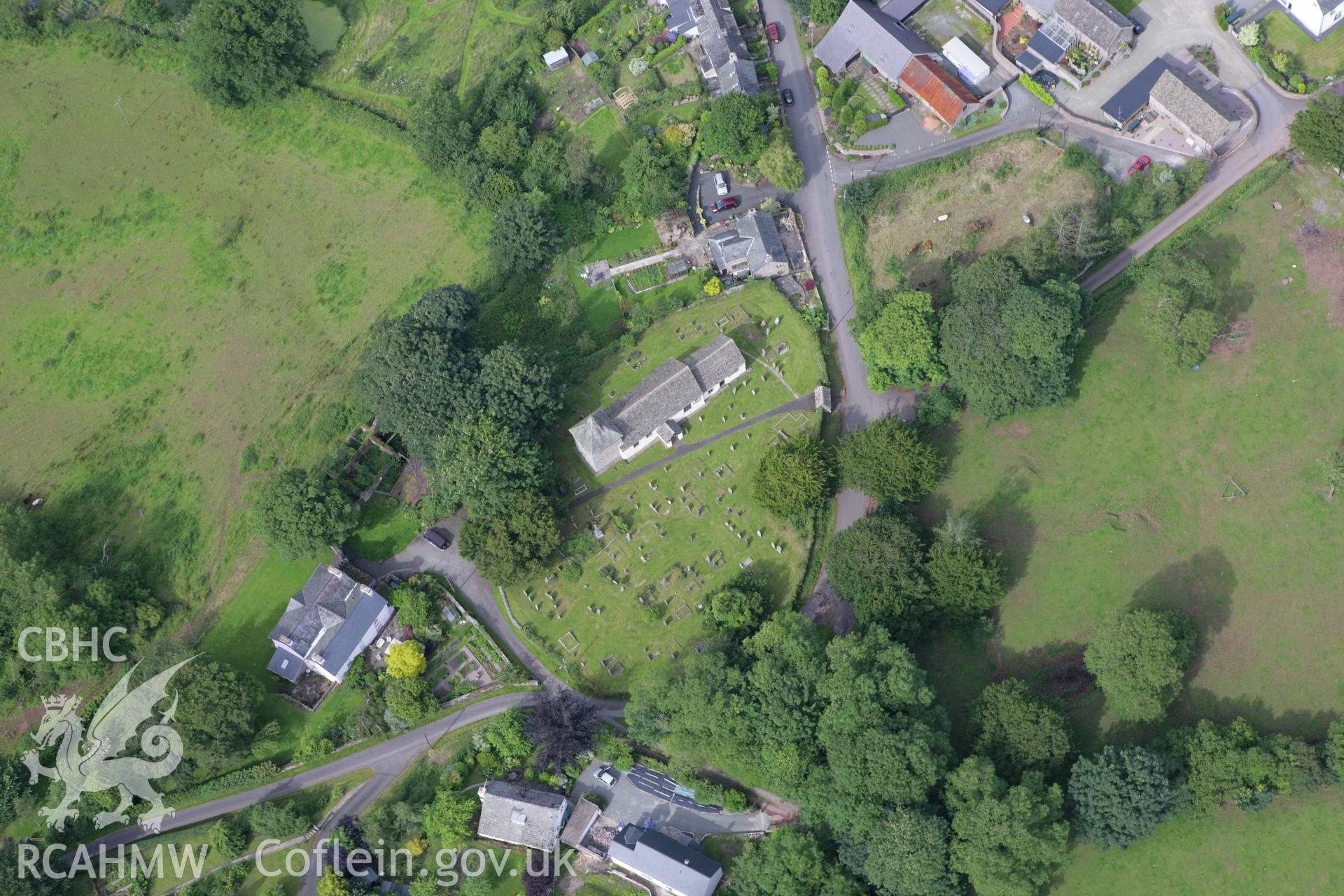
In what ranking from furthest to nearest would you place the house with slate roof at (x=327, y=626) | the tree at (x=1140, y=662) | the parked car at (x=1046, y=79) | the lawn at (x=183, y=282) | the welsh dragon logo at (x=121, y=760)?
the parked car at (x=1046, y=79) → the lawn at (x=183, y=282) → the house with slate roof at (x=327, y=626) → the welsh dragon logo at (x=121, y=760) → the tree at (x=1140, y=662)

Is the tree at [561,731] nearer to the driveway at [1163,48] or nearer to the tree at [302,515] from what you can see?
the tree at [302,515]

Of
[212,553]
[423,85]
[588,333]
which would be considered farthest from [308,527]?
[423,85]

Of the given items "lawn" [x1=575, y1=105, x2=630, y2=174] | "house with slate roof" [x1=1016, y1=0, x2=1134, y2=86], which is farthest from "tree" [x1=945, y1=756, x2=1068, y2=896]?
"house with slate roof" [x1=1016, y1=0, x2=1134, y2=86]

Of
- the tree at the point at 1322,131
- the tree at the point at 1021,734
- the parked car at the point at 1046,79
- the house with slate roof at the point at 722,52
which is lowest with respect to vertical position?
the tree at the point at 1021,734

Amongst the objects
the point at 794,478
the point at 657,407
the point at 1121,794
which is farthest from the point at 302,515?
the point at 1121,794

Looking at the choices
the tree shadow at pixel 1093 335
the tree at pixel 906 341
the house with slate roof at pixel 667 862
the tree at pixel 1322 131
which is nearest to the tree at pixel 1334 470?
the tree shadow at pixel 1093 335

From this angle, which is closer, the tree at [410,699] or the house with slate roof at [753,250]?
the tree at [410,699]

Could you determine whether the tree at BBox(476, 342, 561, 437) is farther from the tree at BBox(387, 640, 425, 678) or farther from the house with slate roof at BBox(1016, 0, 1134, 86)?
the house with slate roof at BBox(1016, 0, 1134, 86)

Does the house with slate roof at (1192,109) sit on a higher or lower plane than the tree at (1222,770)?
higher
